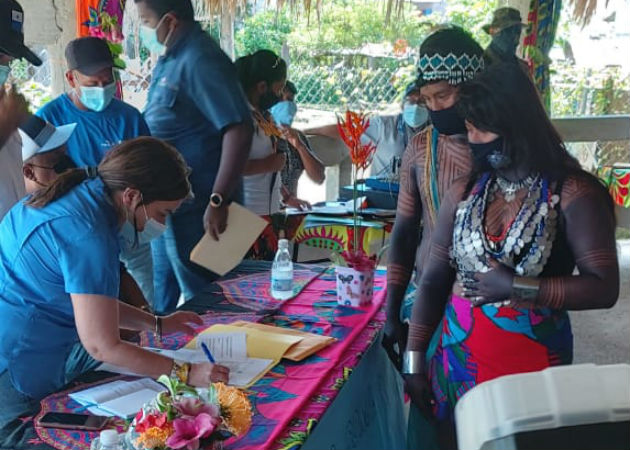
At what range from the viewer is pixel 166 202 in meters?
→ 1.67

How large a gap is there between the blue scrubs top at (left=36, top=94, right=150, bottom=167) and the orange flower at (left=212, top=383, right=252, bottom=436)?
1643 mm

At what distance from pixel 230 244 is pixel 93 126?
0.83 metres

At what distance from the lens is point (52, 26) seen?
3664 millimetres

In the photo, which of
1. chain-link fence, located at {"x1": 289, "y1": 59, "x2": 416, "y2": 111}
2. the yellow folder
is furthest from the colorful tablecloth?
the yellow folder

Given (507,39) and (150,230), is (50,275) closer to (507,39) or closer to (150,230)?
(150,230)

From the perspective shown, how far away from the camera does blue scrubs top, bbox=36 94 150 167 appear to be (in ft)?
8.53

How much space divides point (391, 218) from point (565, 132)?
2448 mm

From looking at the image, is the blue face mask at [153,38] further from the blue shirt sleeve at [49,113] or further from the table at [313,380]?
the table at [313,380]

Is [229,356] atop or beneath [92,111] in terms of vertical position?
beneath

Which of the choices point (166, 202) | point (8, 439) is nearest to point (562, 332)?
point (166, 202)

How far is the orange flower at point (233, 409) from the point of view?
1140mm

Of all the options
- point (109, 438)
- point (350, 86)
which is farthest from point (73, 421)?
point (350, 86)

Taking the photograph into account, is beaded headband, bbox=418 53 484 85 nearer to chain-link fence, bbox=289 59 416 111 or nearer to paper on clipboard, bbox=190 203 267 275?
paper on clipboard, bbox=190 203 267 275

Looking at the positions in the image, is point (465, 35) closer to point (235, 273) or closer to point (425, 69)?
point (425, 69)
